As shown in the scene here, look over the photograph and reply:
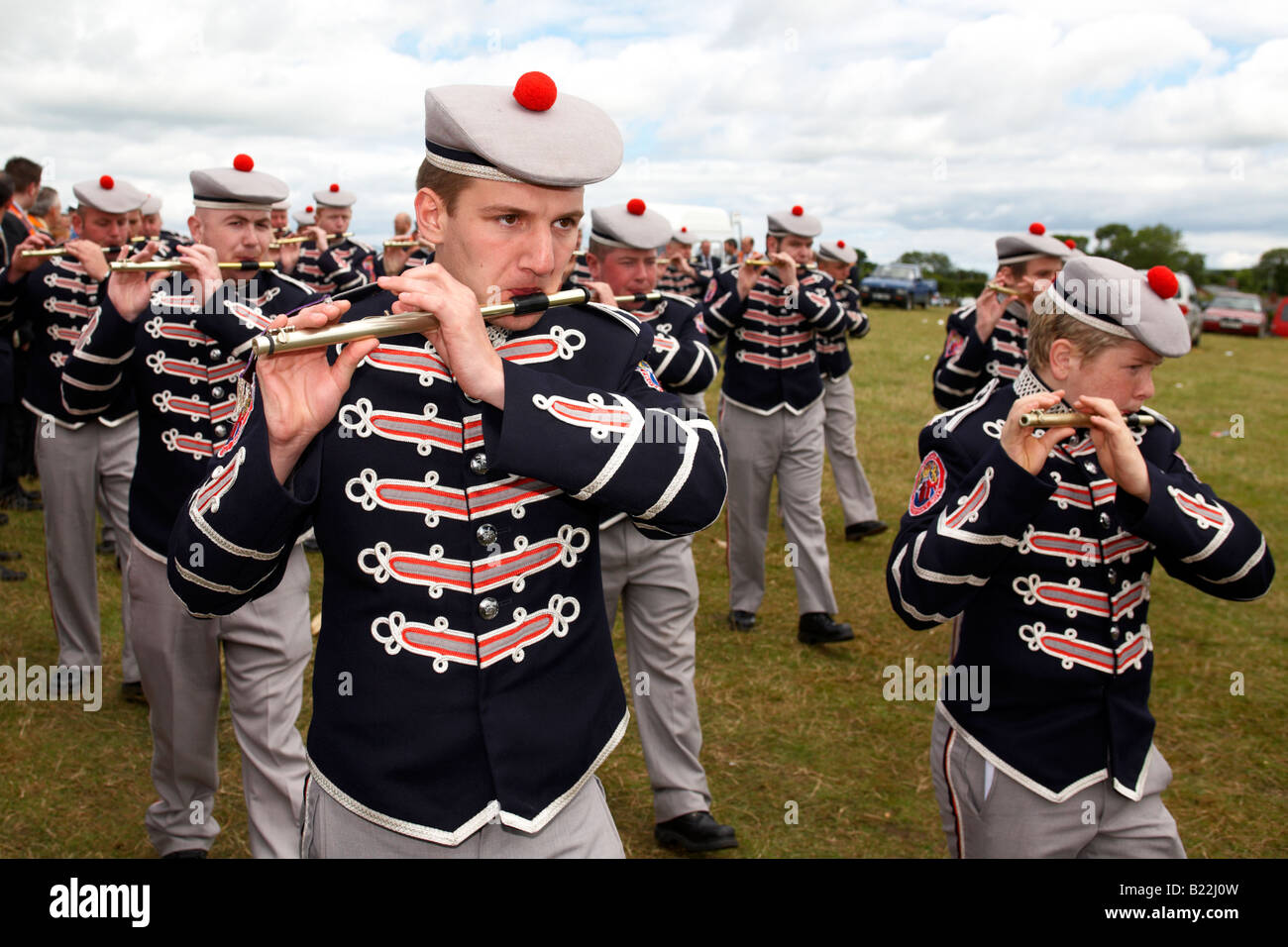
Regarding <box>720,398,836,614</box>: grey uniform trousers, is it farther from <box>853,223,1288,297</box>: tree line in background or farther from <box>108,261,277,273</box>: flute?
<box>853,223,1288,297</box>: tree line in background

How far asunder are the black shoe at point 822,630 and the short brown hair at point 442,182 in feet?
18.2

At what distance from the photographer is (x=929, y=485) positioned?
3.13 meters

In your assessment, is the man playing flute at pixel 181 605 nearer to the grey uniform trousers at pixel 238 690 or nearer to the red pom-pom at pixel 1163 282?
the grey uniform trousers at pixel 238 690

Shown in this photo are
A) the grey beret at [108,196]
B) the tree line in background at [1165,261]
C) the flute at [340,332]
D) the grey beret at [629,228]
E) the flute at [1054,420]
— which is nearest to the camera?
the flute at [340,332]

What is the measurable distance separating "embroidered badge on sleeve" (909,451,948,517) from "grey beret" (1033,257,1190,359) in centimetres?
54

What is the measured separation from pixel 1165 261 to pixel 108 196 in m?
55.2

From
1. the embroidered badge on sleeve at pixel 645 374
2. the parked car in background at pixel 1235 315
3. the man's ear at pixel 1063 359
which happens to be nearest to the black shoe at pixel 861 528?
the man's ear at pixel 1063 359

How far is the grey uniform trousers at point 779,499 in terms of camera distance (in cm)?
740

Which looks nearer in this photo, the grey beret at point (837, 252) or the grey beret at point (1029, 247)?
the grey beret at point (1029, 247)

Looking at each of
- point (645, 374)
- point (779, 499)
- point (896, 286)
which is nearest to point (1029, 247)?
point (779, 499)

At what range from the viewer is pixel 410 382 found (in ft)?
7.27

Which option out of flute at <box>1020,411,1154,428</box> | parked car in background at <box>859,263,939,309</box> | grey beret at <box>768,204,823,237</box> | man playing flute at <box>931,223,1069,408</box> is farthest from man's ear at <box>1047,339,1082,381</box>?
parked car in background at <box>859,263,939,309</box>

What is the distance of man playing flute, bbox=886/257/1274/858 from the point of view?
2.92 m
